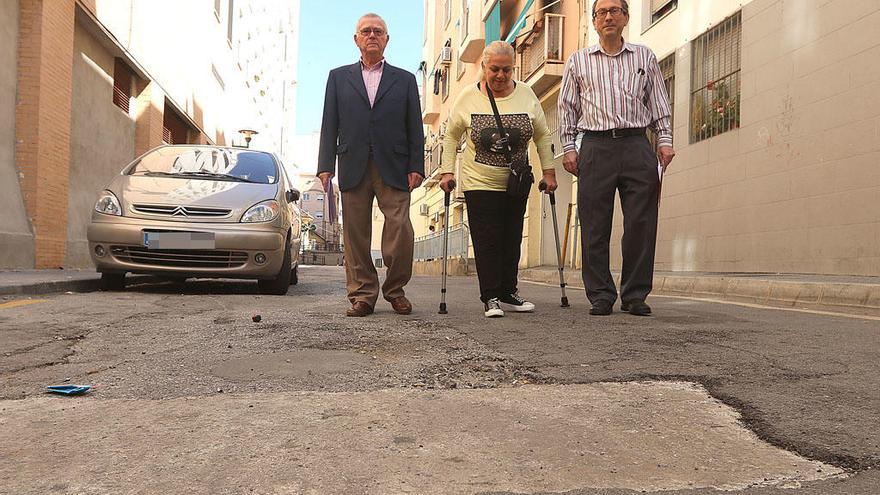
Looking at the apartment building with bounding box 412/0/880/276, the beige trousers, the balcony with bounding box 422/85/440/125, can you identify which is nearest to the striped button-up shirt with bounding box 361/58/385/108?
the beige trousers

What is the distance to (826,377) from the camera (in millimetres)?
2467

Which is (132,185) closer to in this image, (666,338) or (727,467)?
(666,338)

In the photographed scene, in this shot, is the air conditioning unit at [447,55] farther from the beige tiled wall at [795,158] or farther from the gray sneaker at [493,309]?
the gray sneaker at [493,309]

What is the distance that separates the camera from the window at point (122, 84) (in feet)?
41.8

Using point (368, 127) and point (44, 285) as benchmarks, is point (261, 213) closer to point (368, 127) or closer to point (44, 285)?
point (44, 285)

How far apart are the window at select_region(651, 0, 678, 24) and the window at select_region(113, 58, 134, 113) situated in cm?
961

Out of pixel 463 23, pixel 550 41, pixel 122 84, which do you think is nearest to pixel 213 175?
pixel 122 84

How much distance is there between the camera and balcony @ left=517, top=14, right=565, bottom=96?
16.3 metres

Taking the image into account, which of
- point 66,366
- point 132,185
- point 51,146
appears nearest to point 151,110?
point 51,146

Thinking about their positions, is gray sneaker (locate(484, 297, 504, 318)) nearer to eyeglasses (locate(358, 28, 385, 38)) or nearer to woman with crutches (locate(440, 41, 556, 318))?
woman with crutches (locate(440, 41, 556, 318))

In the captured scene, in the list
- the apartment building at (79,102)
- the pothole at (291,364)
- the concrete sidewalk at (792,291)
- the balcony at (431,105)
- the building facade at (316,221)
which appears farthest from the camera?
the building facade at (316,221)

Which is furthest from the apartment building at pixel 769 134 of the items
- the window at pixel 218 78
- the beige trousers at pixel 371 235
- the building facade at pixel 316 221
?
the building facade at pixel 316 221

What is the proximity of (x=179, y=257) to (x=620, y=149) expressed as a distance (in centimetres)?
383

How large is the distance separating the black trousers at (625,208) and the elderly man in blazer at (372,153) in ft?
3.82
